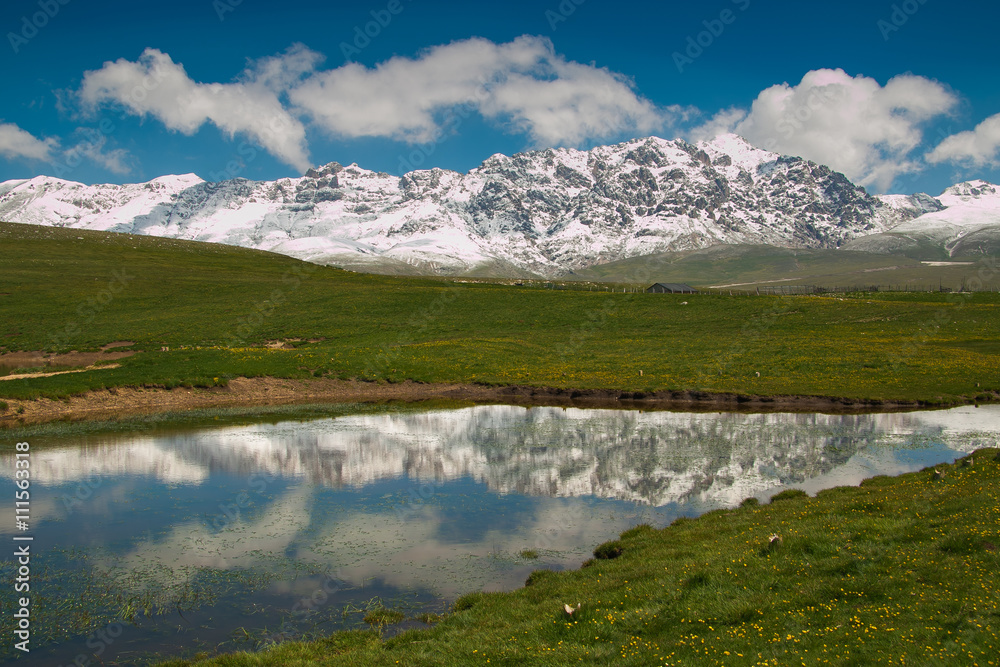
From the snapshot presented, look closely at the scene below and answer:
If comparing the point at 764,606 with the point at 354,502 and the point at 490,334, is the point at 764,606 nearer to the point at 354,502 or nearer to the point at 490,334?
the point at 354,502

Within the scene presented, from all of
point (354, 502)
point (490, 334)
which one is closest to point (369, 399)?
point (354, 502)

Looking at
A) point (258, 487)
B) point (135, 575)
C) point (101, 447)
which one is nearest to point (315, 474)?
point (258, 487)

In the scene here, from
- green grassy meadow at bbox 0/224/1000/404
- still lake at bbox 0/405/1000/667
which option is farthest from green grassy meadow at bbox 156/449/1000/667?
green grassy meadow at bbox 0/224/1000/404

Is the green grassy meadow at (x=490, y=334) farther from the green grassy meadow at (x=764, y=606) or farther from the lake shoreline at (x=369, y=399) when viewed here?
the green grassy meadow at (x=764, y=606)

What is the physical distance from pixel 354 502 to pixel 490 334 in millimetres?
49928

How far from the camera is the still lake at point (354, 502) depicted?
45.8 ft

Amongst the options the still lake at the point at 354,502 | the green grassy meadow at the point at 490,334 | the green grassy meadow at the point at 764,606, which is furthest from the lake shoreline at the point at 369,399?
the green grassy meadow at the point at 764,606

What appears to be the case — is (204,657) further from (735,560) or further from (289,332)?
(289,332)

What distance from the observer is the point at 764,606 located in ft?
36.0

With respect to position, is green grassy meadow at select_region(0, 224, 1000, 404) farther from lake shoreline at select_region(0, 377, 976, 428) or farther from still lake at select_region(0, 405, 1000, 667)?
still lake at select_region(0, 405, 1000, 667)

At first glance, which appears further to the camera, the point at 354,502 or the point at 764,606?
the point at 354,502

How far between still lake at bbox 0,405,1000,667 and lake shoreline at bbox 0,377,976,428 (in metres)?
3.44

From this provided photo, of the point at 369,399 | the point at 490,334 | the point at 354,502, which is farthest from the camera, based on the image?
the point at 490,334

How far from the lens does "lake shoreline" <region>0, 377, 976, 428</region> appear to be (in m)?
39.1
